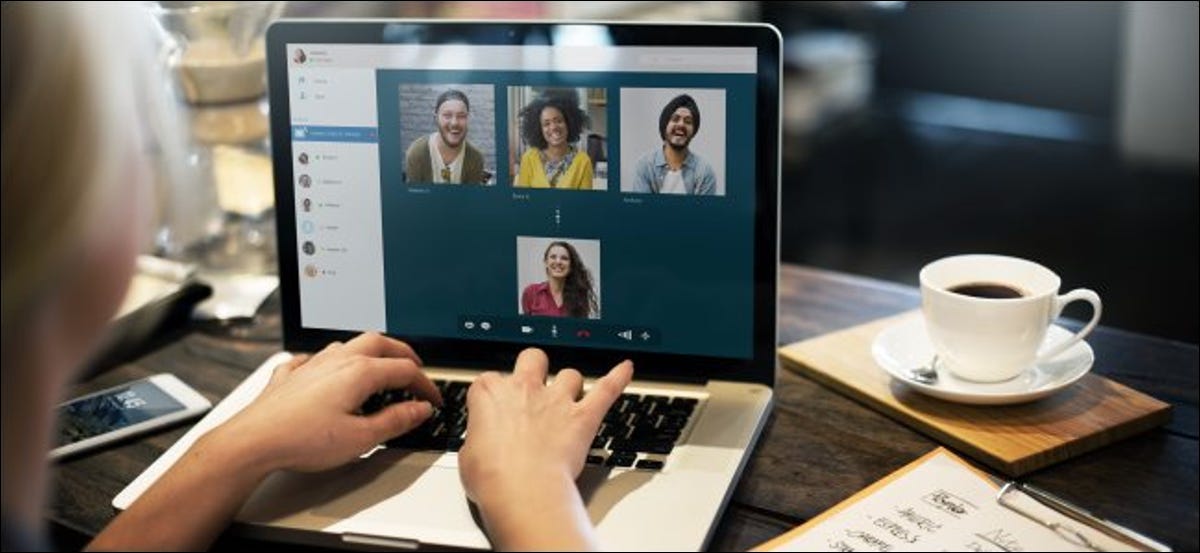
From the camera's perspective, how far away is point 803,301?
1349 millimetres

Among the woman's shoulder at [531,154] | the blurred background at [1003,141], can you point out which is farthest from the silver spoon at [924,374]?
the blurred background at [1003,141]

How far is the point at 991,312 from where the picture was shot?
3.36ft

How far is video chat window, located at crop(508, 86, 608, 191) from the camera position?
1.06 metres

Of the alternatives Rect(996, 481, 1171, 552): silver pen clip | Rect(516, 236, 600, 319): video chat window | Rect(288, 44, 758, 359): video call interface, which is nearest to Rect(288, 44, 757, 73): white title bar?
Rect(288, 44, 758, 359): video call interface

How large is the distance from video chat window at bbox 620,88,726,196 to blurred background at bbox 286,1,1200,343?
782mm

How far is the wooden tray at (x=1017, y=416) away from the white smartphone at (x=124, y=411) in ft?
1.84

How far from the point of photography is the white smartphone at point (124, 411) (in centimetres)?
111

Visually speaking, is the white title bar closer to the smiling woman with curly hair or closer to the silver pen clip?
the smiling woman with curly hair

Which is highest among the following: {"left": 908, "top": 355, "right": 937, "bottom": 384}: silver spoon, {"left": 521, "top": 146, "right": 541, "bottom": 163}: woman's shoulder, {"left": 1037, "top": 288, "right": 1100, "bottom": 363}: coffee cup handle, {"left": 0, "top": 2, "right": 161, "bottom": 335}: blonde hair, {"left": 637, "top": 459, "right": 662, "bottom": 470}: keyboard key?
{"left": 0, "top": 2, "right": 161, "bottom": 335}: blonde hair

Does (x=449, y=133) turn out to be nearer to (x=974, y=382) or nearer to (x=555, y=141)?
(x=555, y=141)

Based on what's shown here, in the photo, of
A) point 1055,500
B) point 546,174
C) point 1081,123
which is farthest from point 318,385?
point 1081,123

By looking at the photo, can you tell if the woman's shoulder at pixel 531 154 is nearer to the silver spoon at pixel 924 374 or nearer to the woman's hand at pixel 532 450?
the woman's hand at pixel 532 450

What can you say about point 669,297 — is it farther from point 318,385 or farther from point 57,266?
point 57,266

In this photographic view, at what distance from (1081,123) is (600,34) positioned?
1668mm
